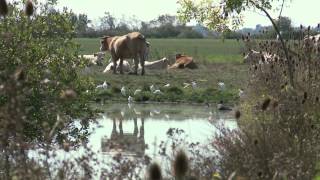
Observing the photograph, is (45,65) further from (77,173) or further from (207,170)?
(77,173)

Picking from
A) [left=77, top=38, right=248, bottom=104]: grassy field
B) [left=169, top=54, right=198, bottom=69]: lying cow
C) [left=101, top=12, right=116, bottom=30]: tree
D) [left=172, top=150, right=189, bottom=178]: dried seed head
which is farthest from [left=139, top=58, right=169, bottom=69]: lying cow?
[left=101, top=12, right=116, bottom=30]: tree

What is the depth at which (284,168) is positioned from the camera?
7.01 m

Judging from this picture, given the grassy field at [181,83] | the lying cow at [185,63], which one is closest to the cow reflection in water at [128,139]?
the grassy field at [181,83]

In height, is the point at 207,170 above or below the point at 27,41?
below

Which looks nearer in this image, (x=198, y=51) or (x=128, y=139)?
(x=128, y=139)

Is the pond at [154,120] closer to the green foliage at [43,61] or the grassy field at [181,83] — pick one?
the grassy field at [181,83]

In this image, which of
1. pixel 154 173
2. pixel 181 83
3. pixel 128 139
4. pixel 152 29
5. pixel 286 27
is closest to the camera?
pixel 154 173

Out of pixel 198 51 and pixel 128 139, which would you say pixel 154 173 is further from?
pixel 198 51

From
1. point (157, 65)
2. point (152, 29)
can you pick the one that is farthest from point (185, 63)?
point (152, 29)

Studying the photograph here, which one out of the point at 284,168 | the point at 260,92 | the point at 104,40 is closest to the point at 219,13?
the point at 260,92

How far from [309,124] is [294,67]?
4.05 m

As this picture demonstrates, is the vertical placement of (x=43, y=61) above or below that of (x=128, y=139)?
above

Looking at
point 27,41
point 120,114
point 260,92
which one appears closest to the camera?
point 27,41

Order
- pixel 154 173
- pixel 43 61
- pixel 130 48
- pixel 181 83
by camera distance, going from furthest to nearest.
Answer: pixel 130 48, pixel 181 83, pixel 43 61, pixel 154 173
